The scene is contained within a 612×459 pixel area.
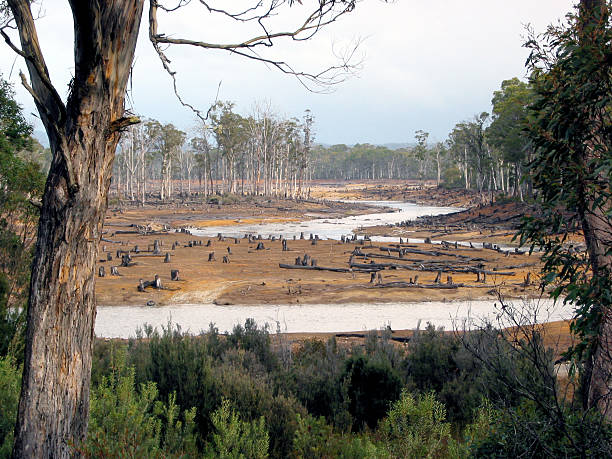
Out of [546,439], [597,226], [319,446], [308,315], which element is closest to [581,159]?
[597,226]

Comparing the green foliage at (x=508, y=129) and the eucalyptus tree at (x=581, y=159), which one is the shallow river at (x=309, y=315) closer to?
the eucalyptus tree at (x=581, y=159)

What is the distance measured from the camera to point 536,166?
4.49m

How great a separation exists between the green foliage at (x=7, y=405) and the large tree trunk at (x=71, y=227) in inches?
21.4

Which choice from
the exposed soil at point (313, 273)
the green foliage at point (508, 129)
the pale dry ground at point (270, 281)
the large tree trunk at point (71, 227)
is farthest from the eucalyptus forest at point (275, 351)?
the green foliage at point (508, 129)

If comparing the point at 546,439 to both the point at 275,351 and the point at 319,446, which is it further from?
the point at 275,351

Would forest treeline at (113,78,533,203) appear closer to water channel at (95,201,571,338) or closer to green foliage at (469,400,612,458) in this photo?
water channel at (95,201,571,338)

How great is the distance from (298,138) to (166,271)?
69146mm

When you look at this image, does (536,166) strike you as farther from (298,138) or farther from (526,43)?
(298,138)

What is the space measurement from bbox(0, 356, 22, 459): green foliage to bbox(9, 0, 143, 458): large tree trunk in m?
0.54

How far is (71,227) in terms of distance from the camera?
10.5 feet

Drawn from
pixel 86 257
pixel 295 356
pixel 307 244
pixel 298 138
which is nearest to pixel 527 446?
pixel 86 257

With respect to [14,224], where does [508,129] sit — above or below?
above

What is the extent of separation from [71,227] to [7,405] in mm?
2071

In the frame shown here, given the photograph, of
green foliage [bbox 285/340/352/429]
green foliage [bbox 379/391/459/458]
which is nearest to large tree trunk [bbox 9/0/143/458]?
green foliage [bbox 379/391/459/458]
